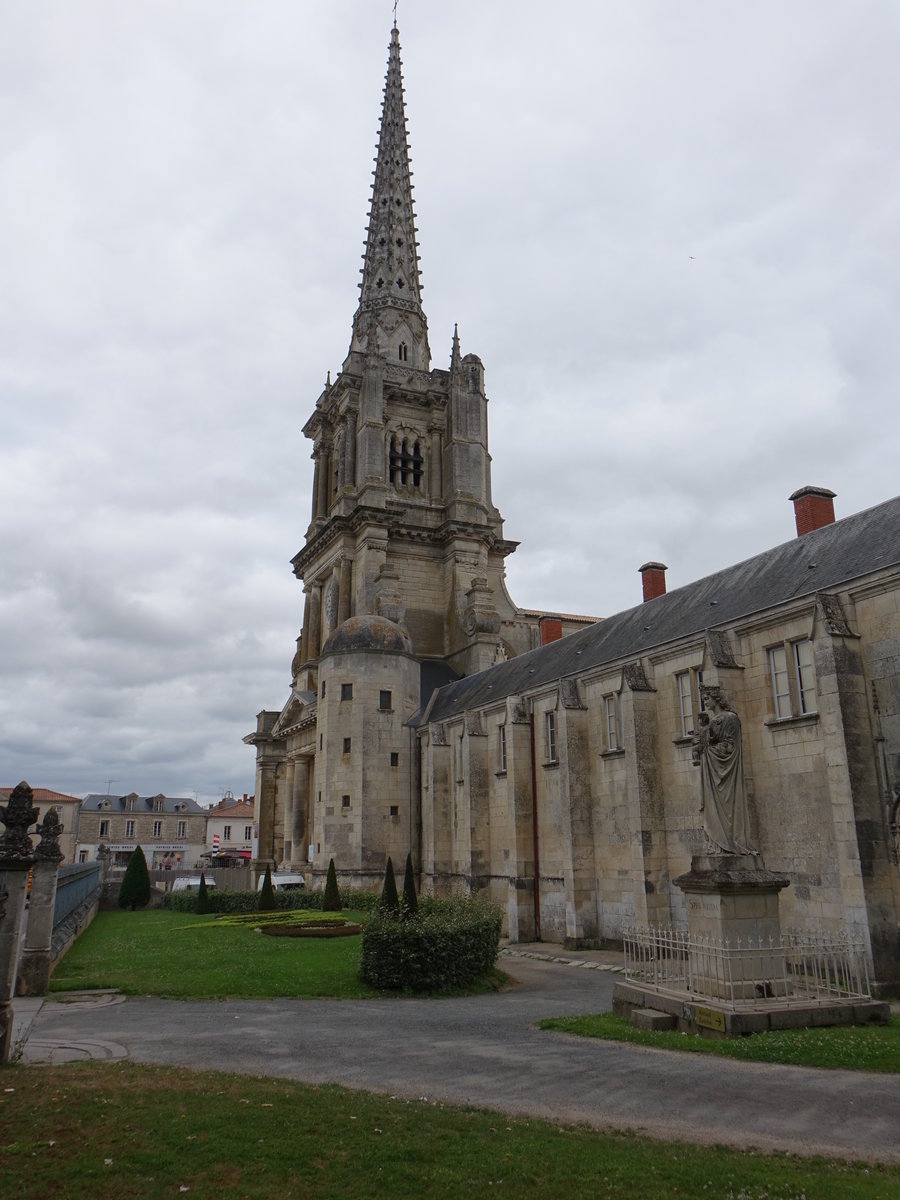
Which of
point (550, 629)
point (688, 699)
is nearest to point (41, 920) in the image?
point (688, 699)

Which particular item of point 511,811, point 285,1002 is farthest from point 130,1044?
point 511,811

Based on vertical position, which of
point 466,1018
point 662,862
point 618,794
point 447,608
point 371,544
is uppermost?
point 371,544

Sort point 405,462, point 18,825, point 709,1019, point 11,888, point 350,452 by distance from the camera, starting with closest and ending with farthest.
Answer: point 11,888 < point 18,825 < point 709,1019 < point 350,452 < point 405,462

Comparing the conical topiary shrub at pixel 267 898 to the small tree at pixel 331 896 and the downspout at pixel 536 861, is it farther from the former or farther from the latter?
the downspout at pixel 536 861

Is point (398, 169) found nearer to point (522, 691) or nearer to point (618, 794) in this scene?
point (522, 691)

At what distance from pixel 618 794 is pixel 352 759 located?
16983 mm

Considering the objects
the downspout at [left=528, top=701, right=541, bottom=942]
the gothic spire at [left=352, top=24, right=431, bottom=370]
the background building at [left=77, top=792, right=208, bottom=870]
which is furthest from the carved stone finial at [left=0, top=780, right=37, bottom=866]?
the background building at [left=77, top=792, right=208, bottom=870]

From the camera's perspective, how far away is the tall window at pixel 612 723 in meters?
25.0

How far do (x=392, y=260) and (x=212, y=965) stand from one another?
53828mm

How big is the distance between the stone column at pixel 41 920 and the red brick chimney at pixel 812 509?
2101 cm

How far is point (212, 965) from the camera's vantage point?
768 inches

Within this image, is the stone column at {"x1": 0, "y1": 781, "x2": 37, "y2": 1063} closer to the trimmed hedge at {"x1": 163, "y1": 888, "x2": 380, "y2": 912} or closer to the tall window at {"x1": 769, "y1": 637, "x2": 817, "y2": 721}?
the tall window at {"x1": 769, "y1": 637, "x2": 817, "y2": 721}

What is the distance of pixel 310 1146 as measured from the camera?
22.9 ft

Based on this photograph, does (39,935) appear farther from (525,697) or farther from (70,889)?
(525,697)
